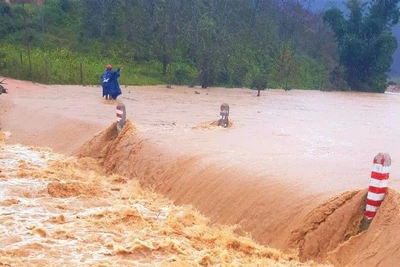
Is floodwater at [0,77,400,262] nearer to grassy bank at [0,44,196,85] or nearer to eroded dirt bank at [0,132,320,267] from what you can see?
eroded dirt bank at [0,132,320,267]

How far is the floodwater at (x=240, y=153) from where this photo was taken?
720cm

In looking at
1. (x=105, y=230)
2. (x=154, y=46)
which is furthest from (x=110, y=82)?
(x=154, y=46)

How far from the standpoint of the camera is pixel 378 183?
20.2ft

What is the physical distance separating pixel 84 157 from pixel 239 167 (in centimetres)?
421

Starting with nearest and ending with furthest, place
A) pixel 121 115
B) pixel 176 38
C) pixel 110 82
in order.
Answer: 1. pixel 121 115
2. pixel 110 82
3. pixel 176 38

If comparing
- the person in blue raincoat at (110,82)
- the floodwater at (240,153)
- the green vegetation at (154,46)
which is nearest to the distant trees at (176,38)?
the green vegetation at (154,46)

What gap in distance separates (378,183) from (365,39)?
35.8m

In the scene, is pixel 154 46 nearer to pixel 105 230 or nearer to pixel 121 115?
pixel 121 115

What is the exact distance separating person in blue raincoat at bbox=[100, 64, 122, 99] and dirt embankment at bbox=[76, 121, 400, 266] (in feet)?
29.9

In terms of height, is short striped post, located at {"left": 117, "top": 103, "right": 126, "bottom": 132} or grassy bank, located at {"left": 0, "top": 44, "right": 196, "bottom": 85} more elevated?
grassy bank, located at {"left": 0, "top": 44, "right": 196, "bottom": 85}

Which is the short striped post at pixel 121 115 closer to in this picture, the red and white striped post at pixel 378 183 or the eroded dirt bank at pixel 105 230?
the eroded dirt bank at pixel 105 230

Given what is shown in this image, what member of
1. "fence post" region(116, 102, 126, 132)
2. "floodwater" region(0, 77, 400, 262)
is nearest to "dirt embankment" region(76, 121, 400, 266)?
"floodwater" region(0, 77, 400, 262)

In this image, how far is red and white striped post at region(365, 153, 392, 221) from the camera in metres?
6.14

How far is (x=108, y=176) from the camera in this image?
411 inches
